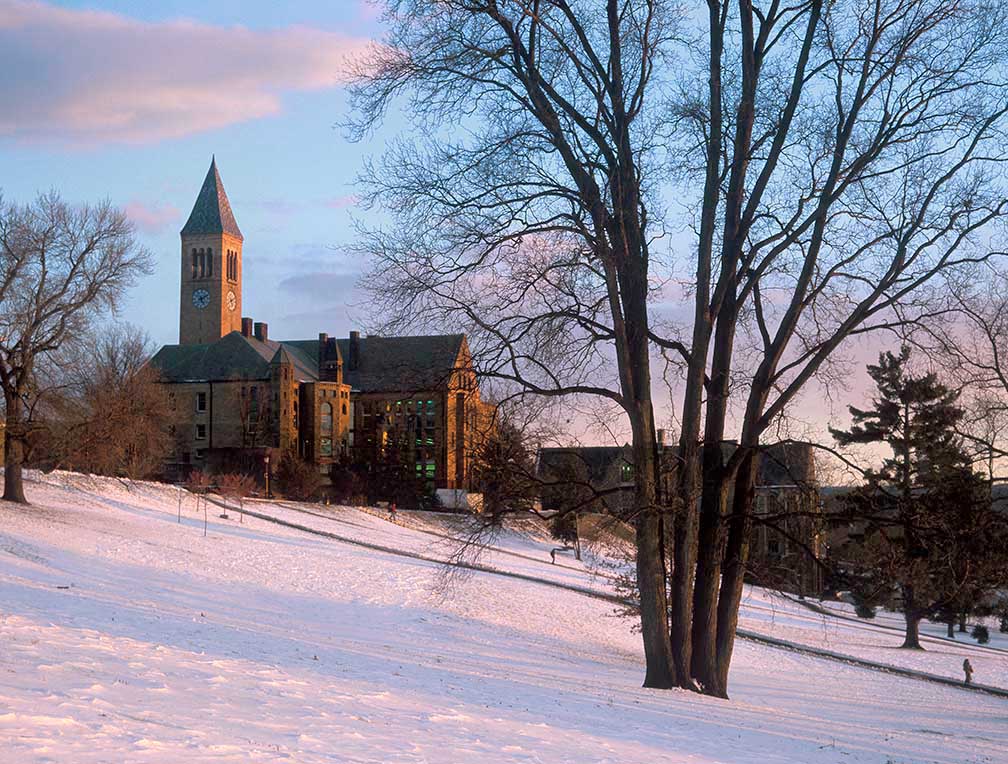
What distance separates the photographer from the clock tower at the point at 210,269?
126 metres

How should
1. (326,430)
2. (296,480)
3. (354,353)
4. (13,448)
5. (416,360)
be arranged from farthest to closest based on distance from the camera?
(354,353) → (326,430) → (296,480) → (13,448) → (416,360)

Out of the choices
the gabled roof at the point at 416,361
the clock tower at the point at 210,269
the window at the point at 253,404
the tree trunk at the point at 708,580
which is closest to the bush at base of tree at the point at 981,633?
the tree trunk at the point at 708,580

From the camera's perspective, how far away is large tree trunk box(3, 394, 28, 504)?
31.0 meters

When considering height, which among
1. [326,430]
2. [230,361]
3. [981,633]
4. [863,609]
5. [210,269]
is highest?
[210,269]

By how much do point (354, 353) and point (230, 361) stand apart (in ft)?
38.1

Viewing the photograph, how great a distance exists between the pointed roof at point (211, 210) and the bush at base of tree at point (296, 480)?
229 ft

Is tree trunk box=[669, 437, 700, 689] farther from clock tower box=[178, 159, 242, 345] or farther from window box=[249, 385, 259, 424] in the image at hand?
clock tower box=[178, 159, 242, 345]

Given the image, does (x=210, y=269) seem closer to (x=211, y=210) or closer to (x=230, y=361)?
(x=211, y=210)

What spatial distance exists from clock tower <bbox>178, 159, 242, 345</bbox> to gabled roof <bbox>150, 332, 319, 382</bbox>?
958 inches

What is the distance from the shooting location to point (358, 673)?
12.5m

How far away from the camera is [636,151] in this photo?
14.8 meters

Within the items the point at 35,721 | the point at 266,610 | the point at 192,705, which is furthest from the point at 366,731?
the point at 266,610

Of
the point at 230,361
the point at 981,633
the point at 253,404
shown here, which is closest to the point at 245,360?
the point at 230,361

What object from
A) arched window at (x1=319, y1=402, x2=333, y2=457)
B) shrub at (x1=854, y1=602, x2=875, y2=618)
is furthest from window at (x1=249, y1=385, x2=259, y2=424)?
shrub at (x1=854, y1=602, x2=875, y2=618)
